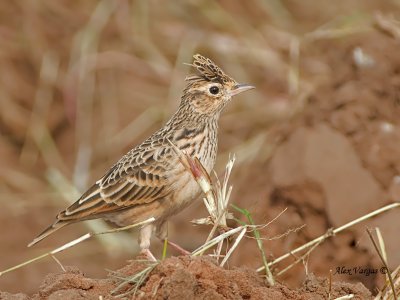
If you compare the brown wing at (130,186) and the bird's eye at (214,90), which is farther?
the bird's eye at (214,90)

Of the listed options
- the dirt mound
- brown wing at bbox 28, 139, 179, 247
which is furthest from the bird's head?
the dirt mound

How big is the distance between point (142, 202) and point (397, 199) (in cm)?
167

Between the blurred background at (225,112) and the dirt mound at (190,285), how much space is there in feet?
5.39

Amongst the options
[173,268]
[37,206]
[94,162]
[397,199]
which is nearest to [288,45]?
[94,162]

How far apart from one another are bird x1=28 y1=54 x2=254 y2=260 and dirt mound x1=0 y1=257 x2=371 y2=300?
4.27ft

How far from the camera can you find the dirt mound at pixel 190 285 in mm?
3906

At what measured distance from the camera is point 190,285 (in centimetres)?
390

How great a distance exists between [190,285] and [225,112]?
22.3 ft

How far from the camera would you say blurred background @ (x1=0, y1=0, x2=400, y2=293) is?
6695mm

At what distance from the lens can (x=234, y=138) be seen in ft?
33.0
